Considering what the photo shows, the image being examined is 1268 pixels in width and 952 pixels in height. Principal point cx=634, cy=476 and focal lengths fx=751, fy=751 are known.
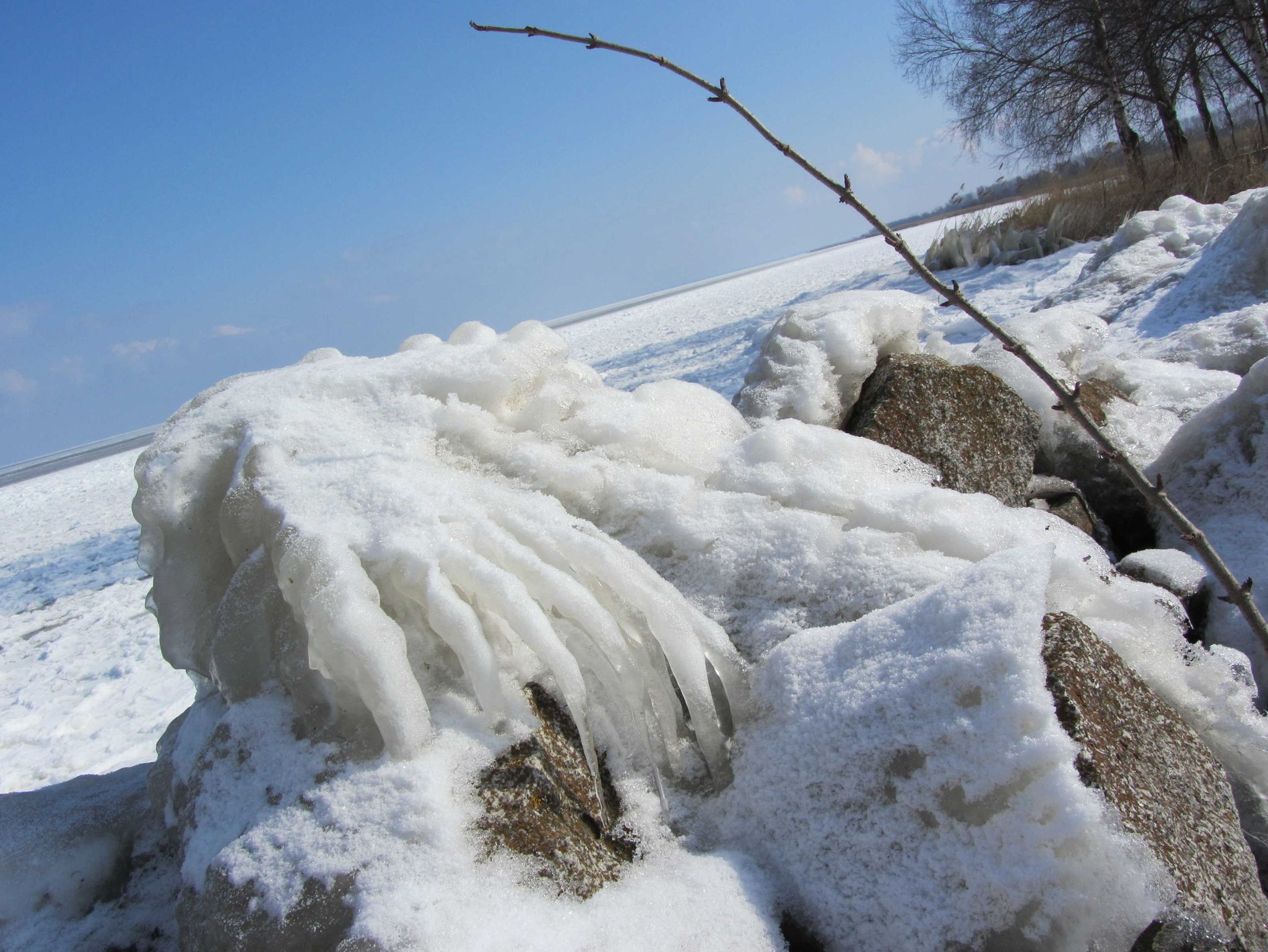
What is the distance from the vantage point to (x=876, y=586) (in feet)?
4.73

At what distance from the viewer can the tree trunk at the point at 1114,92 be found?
11.2 meters

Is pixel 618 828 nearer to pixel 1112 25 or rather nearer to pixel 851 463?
pixel 851 463

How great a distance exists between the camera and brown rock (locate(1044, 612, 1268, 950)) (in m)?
1.03

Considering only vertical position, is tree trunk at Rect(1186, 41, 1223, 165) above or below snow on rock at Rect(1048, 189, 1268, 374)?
above

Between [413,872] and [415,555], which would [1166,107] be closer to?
[415,555]

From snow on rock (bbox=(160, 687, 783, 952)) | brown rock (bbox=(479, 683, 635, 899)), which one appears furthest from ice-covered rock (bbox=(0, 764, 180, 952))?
brown rock (bbox=(479, 683, 635, 899))

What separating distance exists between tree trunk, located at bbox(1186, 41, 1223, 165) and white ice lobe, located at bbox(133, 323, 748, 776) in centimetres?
1145

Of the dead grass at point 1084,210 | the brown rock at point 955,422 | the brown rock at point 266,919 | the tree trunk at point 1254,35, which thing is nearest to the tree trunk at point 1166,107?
the tree trunk at point 1254,35

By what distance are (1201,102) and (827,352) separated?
14891 millimetres

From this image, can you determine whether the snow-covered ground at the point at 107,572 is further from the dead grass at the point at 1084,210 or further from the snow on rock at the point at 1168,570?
the snow on rock at the point at 1168,570

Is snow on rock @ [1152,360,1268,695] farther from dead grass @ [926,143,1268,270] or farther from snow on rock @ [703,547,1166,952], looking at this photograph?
dead grass @ [926,143,1268,270]

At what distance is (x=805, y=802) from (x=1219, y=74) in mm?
17016

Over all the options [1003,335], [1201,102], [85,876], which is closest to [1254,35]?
[1201,102]

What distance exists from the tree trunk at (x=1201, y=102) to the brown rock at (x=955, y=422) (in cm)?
1006
